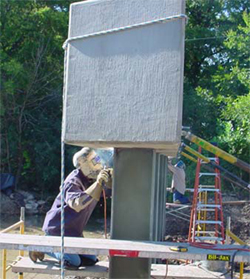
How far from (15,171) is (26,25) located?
17.1 ft

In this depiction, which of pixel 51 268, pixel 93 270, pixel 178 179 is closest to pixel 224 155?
pixel 93 270

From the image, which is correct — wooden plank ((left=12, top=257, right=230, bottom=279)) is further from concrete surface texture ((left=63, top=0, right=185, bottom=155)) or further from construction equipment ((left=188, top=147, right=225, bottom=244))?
construction equipment ((left=188, top=147, right=225, bottom=244))

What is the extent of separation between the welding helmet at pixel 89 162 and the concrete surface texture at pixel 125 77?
112 centimetres

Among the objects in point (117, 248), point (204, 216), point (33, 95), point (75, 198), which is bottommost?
point (204, 216)

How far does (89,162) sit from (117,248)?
1302 millimetres

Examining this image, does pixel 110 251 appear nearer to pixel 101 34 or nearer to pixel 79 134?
pixel 79 134

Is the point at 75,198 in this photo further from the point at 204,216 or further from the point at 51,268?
the point at 204,216

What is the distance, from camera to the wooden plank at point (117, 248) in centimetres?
274

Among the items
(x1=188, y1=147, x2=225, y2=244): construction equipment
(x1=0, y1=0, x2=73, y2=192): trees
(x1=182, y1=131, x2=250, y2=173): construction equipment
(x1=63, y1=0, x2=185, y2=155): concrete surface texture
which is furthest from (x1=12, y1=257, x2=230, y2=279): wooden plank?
(x1=0, y1=0, x2=73, y2=192): trees

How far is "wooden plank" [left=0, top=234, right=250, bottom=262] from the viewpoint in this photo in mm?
2738

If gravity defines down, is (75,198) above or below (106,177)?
below

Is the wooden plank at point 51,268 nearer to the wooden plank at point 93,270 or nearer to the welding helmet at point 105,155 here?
the wooden plank at point 93,270

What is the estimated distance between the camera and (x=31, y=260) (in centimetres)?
444

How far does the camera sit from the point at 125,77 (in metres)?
2.72
